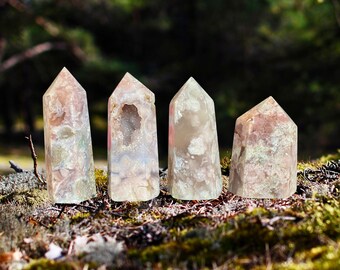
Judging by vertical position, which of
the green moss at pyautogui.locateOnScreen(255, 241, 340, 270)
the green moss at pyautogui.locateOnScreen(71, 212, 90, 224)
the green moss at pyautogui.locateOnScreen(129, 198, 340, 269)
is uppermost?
the green moss at pyautogui.locateOnScreen(71, 212, 90, 224)

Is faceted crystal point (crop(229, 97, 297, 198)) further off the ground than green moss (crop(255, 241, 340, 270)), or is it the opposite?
faceted crystal point (crop(229, 97, 297, 198))

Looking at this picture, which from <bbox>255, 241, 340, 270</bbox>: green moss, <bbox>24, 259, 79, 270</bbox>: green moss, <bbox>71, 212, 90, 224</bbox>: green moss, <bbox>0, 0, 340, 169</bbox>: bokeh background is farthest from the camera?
<bbox>0, 0, 340, 169</bbox>: bokeh background

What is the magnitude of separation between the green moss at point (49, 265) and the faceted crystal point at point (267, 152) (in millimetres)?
1254

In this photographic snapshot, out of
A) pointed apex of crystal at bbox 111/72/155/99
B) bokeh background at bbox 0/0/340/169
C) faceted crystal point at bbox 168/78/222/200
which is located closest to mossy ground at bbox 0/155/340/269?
faceted crystal point at bbox 168/78/222/200

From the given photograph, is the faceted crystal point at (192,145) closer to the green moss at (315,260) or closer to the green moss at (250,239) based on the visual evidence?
the green moss at (250,239)

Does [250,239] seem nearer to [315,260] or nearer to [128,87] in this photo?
[315,260]

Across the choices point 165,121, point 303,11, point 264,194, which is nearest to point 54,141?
point 264,194

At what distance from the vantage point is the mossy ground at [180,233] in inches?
74.7

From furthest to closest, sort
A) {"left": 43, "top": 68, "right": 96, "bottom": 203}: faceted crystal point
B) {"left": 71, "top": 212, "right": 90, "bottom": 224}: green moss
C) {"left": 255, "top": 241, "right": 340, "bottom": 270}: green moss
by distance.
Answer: {"left": 43, "top": 68, "right": 96, "bottom": 203}: faceted crystal point < {"left": 71, "top": 212, "right": 90, "bottom": 224}: green moss < {"left": 255, "top": 241, "right": 340, "bottom": 270}: green moss

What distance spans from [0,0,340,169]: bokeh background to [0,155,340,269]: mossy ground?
10.5 metres

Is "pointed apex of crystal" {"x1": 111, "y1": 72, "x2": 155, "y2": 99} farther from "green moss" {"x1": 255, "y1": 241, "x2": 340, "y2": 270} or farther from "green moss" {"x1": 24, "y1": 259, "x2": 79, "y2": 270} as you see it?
"green moss" {"x1": 255, "y1": 241, "x2": 340, "y2": 270}

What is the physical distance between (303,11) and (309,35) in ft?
2.66

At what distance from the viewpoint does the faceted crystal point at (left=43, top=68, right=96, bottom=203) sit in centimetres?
272

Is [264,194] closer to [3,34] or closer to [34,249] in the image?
[34,249]
